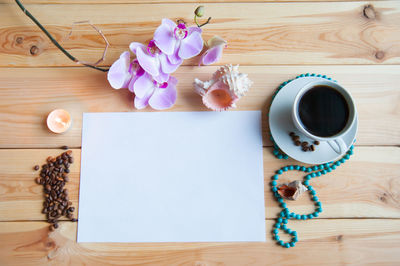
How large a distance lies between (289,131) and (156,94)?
27cm

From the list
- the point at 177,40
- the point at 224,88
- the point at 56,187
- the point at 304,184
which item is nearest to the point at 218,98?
the point at 224,88

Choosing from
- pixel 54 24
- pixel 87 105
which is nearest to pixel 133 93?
pixel 87 105

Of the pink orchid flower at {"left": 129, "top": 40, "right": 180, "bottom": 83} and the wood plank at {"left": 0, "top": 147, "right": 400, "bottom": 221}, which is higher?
the pink orchid flower at {"left": 129, "top": 40, "right": 180, "bottom": 83}

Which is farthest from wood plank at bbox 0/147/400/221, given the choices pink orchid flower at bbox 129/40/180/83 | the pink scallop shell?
pink orchid flower at bbox 129/40/180/83

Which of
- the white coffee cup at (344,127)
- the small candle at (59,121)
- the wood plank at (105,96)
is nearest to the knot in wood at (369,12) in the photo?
the wood plank at (105,96)

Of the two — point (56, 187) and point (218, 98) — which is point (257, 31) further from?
point (56, 187)

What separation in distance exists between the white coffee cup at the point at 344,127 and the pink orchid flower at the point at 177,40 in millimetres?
211

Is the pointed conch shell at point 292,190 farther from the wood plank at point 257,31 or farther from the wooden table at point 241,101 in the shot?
the wood plank at point 257,31

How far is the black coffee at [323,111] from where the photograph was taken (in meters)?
0.52

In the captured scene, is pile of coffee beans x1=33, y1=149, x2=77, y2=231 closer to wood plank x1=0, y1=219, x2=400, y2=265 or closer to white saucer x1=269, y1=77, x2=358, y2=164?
wood plank x1=0, y1=219, x2=400, y2=265

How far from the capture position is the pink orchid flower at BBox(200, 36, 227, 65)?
57 centimetres

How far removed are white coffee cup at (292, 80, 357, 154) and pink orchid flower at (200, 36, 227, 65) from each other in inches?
6.8

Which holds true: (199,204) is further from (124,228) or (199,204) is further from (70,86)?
(70,86)

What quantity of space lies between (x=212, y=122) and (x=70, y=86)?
A: 1.00ft
